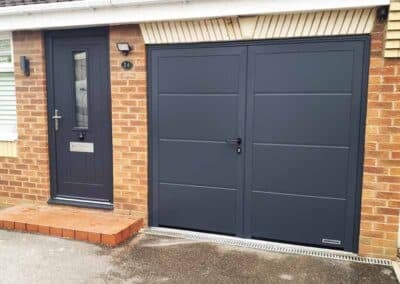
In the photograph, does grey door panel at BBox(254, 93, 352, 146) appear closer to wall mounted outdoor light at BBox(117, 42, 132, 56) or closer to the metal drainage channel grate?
the metal drainage channel grate

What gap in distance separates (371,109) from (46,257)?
3569mm

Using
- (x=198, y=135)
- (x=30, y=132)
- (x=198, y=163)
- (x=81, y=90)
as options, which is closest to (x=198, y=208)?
(x=198, y=163)

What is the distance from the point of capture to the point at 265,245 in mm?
4445

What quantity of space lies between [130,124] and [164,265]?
1.77 m

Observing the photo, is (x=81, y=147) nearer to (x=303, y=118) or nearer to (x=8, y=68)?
(x=8, y=68)

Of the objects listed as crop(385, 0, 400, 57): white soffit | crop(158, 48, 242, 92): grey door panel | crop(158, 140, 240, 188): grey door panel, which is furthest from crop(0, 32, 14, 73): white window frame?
crop(385, 0, 400, 57): white soffit

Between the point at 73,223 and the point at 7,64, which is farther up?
the point at 7,64

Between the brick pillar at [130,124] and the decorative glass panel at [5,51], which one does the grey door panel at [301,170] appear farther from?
the decorative glass panel at [5,51]

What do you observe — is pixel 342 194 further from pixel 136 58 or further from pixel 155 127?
pixel 136 58

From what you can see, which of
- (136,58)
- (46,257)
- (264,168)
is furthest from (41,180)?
(264,168)

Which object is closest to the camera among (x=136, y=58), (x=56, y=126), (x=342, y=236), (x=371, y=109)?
(x=371, y=109)

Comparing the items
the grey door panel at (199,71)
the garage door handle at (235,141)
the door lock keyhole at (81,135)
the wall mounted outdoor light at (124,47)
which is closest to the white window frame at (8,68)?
the door lock keyhole at (81,135)

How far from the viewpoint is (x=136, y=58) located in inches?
187

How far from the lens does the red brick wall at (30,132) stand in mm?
5266
